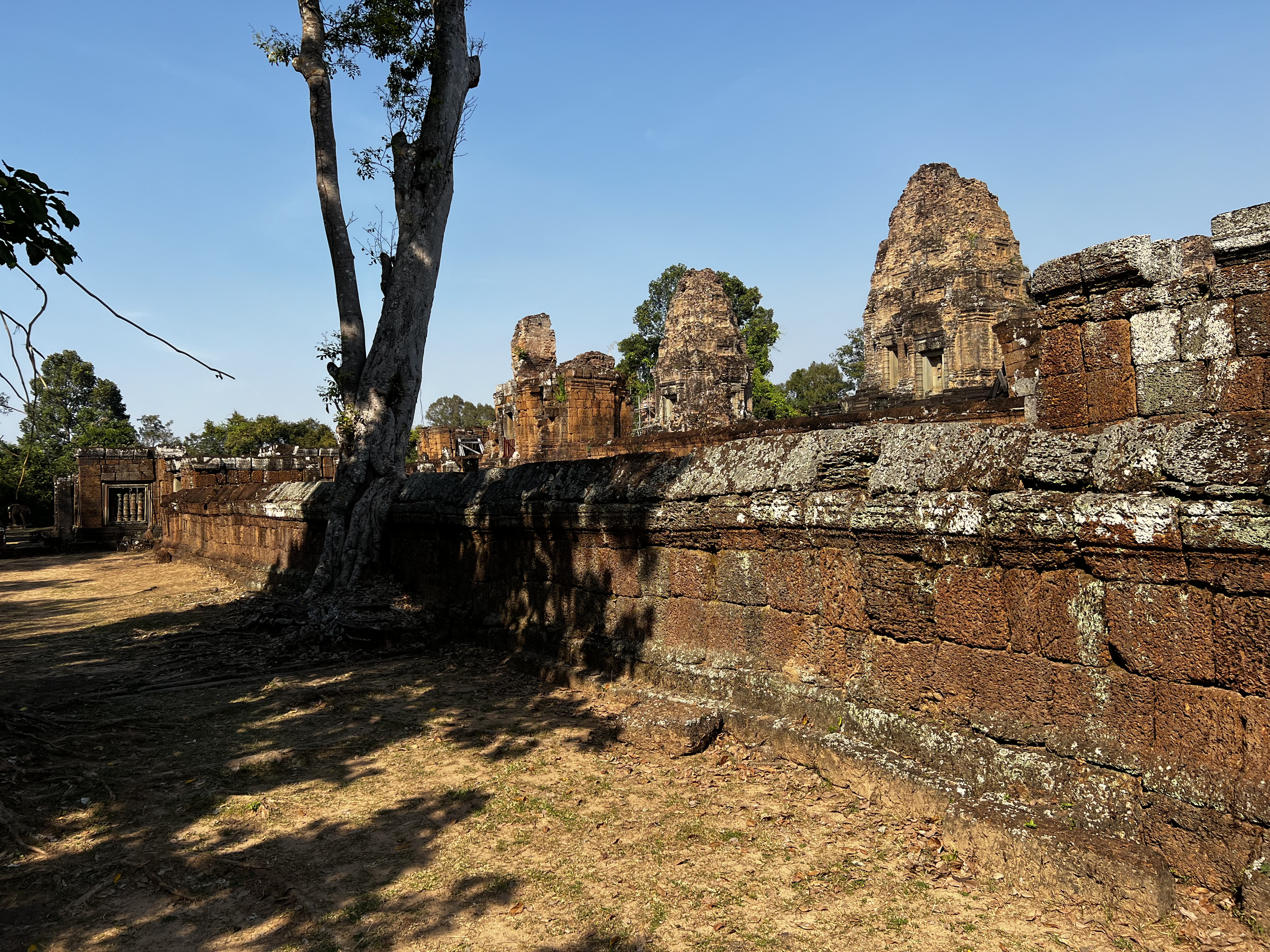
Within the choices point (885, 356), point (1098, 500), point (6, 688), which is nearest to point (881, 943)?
point (1098, 500)

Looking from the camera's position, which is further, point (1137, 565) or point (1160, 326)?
point (1160, 326)

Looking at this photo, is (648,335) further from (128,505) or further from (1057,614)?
(1057,614)

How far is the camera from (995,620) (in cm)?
322

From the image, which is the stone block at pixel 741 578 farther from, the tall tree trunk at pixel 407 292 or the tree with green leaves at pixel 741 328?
the tree with green leaves at pixel 741 328

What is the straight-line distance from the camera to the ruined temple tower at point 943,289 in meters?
23.5

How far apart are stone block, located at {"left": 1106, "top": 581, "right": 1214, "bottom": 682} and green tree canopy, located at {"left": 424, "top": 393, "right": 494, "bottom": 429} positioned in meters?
88.0

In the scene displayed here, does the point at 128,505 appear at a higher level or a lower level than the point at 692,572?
higher

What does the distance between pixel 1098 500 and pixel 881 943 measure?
1619 millimetres

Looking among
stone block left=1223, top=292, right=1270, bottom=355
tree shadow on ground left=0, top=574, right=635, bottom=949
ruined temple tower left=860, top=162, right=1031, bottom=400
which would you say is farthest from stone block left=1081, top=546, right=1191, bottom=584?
ruined temple tower left=860, top=162, right=1031, bottom=400

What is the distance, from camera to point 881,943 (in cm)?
246

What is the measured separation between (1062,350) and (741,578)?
327 cm

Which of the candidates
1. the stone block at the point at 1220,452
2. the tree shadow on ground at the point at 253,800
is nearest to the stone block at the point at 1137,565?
the stone block at the point at 1220,452

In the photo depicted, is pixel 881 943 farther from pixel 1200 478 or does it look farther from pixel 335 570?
pixel 335 570

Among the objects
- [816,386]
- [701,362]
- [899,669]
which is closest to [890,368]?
[701,362]
